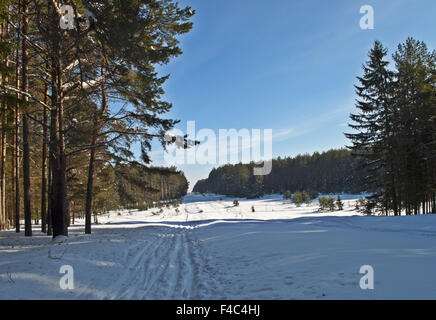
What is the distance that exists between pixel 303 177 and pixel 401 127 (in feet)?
265

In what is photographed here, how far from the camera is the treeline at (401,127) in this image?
19.8 m

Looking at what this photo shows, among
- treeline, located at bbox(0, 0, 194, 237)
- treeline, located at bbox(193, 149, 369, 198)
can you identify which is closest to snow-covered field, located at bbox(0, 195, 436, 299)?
treeline, located at bbox(0, 0, 194, 237)

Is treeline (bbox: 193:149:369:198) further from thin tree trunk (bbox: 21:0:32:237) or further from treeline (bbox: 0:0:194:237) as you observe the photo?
thin tree trunk (bbox: 21:0:32:237)

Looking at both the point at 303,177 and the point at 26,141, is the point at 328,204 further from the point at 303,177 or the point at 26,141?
the point at 303,177

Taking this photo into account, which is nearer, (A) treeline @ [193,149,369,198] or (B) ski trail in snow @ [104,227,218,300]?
(B) ski trail in snow @ [104,227,218,300]

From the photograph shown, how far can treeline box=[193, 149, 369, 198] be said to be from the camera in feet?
277

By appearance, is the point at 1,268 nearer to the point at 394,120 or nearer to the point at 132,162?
the point at 132,162

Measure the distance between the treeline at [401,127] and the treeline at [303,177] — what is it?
5887 centimetres

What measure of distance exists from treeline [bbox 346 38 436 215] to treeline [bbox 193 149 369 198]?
58871mm

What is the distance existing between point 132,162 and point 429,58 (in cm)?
2819

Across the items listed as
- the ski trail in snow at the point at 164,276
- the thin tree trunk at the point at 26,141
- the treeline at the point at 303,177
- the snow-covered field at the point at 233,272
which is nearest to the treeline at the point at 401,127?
the snow-covered field at the point at 233,272
